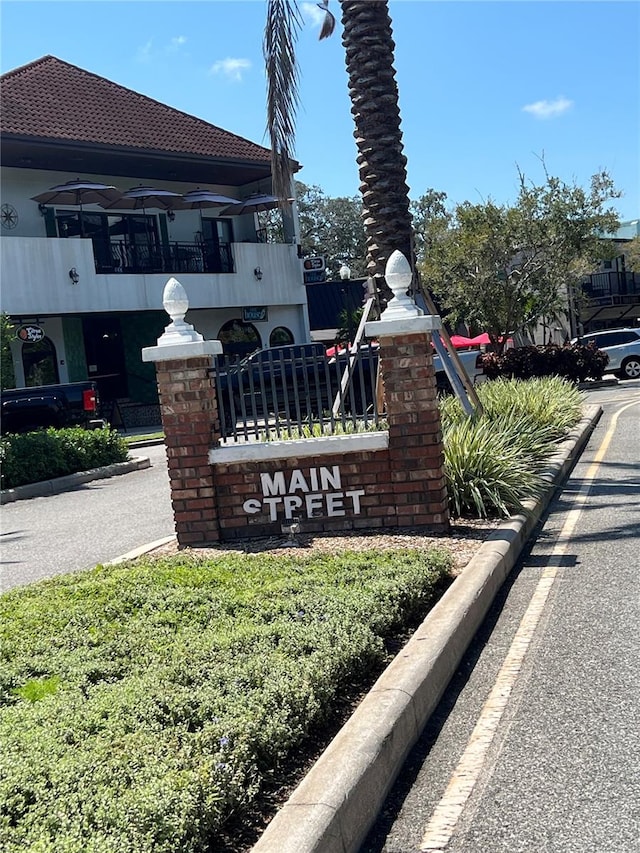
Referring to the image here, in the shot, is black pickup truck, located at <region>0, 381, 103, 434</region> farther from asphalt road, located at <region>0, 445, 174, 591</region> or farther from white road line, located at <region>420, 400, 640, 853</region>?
white road line, located at <region>420, 400, 640, 853</region>

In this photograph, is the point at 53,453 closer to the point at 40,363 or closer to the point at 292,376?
the point at 292,376

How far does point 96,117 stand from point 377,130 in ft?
59.2

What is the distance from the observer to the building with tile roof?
25141 millimetres

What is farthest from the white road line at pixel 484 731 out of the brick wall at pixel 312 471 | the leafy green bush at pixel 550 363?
the leafy green bush at pixel 550 363

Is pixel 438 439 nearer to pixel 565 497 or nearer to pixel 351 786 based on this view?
pixel 565 497

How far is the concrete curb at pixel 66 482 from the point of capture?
45.9 ft

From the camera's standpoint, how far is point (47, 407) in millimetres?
17922

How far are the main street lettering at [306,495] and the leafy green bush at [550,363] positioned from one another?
19.8 metres

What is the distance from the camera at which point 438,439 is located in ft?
25.7

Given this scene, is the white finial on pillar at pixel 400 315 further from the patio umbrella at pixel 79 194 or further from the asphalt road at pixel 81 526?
the patio umbrella at pixel 79 194

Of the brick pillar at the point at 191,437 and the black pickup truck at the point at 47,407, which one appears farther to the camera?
the black pickup truck at the point at 47,407

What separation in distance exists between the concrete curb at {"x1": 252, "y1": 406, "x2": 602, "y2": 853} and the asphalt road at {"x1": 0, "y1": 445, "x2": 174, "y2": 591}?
3.94 meters

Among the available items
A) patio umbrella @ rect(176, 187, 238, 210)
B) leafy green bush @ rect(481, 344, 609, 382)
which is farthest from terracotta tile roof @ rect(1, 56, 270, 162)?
leafy green bush @ rect(481, 344, 609, 382)

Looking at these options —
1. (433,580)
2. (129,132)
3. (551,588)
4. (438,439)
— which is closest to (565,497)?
(438,439)
